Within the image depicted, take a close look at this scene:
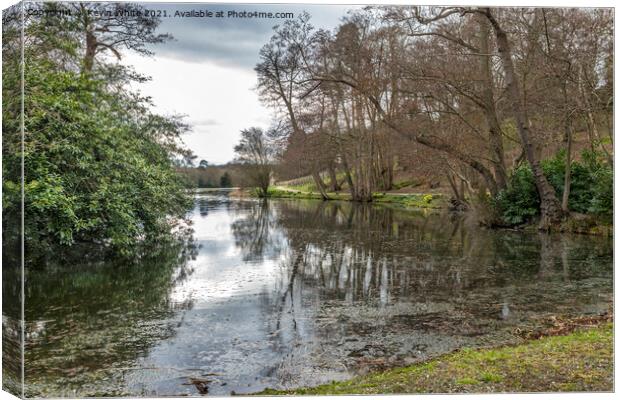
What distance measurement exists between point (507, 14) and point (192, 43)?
5.73m

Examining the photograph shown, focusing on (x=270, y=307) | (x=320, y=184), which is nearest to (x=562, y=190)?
(x=320, y=184)

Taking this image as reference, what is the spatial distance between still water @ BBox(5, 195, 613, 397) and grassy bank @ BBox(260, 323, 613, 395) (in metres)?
0.28

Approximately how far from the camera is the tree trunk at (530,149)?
10.2 m

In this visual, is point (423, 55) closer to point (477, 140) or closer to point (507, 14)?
point (507, 14)

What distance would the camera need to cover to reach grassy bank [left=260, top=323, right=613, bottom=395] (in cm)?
389

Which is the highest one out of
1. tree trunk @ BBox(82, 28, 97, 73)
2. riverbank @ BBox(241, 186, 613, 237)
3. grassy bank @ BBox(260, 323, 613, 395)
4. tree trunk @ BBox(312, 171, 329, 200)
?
tree trunk @ BBox(82, 28, 97, 73)

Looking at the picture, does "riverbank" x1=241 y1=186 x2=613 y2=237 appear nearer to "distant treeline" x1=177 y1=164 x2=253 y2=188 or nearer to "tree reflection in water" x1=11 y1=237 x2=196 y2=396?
"distant treeline" x1=177 y1=164 x2=253 y2=188


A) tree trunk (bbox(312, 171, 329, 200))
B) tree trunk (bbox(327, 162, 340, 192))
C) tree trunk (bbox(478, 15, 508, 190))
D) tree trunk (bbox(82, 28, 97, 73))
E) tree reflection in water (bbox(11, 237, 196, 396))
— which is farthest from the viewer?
tree trunk (bbox(327, 162, 340, 192))

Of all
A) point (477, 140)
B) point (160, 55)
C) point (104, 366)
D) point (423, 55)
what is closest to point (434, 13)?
point (423, 55)

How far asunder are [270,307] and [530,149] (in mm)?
7941

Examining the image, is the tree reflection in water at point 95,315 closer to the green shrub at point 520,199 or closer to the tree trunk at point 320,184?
the tree trunk at point 320,184

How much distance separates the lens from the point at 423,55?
10.6 m

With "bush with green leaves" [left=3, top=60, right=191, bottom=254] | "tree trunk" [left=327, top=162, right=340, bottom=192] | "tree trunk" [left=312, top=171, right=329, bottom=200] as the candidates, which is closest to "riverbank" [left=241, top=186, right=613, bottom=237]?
"tree trunk" [left=327, top=162, right=340, bottom=192]

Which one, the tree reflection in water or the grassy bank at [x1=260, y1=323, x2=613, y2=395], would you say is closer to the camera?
the grassy bank at [x1=260, y1=323, x2=613, y2=395]
